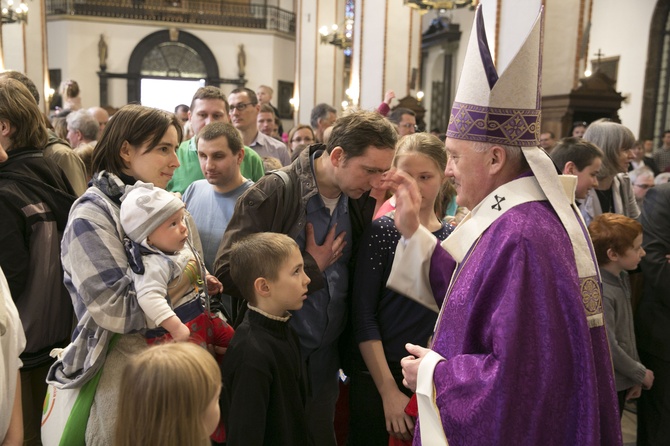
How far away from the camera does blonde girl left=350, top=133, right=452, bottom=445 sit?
2547mm

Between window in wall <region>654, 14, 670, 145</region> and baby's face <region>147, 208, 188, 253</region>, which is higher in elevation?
window in wall <region>654, 14, 670, 145</region>

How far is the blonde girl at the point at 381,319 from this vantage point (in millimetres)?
2547

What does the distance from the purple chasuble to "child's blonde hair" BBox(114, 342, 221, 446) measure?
69cm

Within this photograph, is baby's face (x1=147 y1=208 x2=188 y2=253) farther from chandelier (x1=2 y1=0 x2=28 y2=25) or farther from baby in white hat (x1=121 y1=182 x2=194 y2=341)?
chandelier (x1=2 y1=0 x2=28 y2=25)

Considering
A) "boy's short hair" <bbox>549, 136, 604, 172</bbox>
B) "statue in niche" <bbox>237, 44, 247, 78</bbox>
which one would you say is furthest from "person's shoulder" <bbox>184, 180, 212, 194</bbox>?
"statue in niche" <bbox>237, 44, 247, 78</bbox>

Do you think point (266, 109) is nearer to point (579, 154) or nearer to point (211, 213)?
point (211, 213)

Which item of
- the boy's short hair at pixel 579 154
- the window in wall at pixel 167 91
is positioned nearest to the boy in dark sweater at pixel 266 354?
the boy's short hair at pixel 579 154

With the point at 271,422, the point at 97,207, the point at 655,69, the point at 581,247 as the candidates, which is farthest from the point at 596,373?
the point at 655,69

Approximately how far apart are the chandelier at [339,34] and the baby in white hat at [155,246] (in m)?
14.7

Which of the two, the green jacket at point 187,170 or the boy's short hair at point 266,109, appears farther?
the boy's short hair at point 266,109

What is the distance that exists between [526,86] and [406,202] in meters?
0.65

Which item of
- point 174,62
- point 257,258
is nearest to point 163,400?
point 257,258

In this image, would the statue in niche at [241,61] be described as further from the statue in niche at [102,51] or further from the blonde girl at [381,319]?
the blonde girl at [381,319]

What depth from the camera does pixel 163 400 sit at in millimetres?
1482
